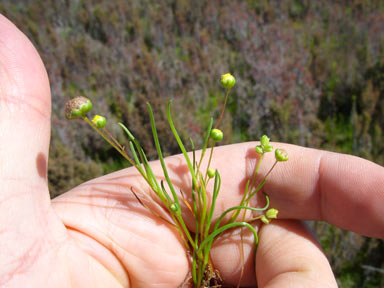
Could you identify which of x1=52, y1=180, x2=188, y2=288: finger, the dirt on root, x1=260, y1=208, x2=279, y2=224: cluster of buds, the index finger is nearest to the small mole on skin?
x1=52, y1=180, x2=188, y2=288: finger

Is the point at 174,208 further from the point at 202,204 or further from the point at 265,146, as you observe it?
the point at 265,146

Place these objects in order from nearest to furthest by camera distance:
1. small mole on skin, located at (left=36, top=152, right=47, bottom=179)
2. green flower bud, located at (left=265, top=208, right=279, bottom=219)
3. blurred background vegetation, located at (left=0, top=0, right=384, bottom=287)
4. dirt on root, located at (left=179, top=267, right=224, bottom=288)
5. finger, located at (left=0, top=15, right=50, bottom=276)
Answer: finger, located at (left=0, top=15, right=50, bottom=276) → small mole on skin, located at (left=36, top=152, right=47, bottom=179) → green flower bud, located at (left=265, top=208, right=279, bottom=219) → dirt on root, located at (left=179, top=267, right=224, bottom=288) → blurred background vegetation, located at (left=0, top=0, right=384, bottom=287)

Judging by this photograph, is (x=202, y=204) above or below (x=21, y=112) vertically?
below

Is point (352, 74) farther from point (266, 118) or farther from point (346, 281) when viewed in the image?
point (346, 281)

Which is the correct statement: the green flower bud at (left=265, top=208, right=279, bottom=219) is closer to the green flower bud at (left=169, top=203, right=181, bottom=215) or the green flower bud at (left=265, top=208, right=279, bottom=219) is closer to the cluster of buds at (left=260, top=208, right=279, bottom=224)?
the cluster of buds at (left=260, top=208, right=279, bottom=224)

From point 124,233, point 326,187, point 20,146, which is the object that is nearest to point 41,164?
point 20,146

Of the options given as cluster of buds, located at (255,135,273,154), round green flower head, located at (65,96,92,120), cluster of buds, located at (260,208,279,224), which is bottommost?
cluster of buds, located at (260,208,279,224)

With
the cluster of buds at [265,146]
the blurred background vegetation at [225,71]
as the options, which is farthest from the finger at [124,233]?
the blurred background vegetation at [225,71]
